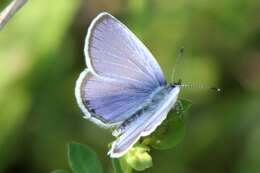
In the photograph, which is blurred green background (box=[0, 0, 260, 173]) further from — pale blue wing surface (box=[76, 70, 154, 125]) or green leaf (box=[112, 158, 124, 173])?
green leaf (box=[112, 158, 124, 173])

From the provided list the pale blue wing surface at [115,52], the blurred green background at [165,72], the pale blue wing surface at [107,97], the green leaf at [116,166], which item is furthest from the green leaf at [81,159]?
the blurred green background at [165,72]

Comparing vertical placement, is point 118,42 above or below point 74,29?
above

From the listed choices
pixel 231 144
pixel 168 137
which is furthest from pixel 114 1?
pixel 168 137

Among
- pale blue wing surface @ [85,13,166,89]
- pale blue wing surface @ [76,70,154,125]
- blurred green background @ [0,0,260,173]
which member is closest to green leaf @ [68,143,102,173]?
pale blue wing surface @ [76,70,154,125]

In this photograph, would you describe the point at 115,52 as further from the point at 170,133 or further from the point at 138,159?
the point at 138,159

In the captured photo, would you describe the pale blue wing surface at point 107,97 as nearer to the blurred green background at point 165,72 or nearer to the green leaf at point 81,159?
Result: the green leaf at point 81,159

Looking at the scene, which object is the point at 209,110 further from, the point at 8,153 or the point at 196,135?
the point at 8,153

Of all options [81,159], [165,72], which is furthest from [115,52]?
[165,72]
